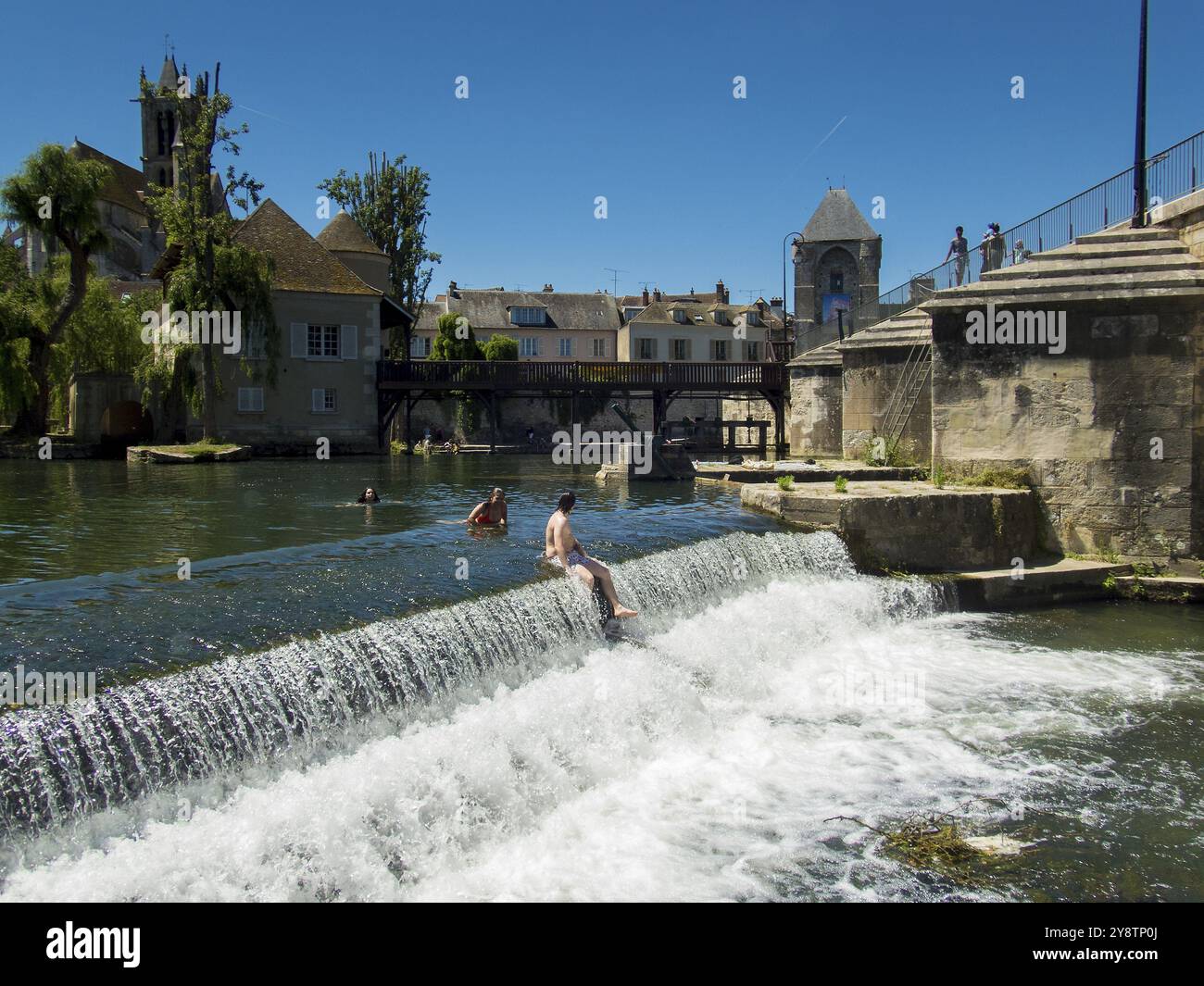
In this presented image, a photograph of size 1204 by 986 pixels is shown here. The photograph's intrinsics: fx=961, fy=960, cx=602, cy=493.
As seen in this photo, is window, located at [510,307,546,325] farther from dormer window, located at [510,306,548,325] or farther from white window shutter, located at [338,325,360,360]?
white window shutter, located at [338,325,360,360]

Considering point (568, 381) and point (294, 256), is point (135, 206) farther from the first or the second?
point (568, 381)

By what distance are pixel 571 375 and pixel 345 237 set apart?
11642 mm

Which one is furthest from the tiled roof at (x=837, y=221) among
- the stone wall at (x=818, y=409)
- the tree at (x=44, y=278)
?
the tree at (x=44, y=278)

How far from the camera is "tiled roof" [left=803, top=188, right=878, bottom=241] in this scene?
178 ft

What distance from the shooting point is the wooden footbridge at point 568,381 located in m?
38.6

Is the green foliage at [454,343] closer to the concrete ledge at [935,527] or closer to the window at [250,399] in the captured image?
the window at [250,399]

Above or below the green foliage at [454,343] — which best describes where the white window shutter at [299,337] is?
below

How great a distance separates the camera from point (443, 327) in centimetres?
5412

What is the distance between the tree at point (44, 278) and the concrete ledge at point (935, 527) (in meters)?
29.2

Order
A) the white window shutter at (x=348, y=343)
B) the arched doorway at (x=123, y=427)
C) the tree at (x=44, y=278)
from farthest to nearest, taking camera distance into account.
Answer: the white window shutter at (x=348, y=343) → the arched doorway at (x=123, y=427) → the tree at (x=44, y=278)

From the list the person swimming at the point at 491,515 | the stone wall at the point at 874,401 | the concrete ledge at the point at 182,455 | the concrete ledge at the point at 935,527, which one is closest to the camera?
the concrete ledge at the point at 935,527

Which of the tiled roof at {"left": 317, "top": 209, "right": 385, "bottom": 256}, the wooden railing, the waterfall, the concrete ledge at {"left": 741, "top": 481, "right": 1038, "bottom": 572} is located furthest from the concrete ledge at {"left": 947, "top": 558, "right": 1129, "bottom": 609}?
the tiled roof at {"left": 317, "top": 209, "right": 385, "bottom": 256}

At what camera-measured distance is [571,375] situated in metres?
41.7

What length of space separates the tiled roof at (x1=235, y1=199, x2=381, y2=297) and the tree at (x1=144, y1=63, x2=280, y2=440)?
3.07 m
